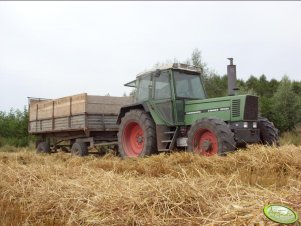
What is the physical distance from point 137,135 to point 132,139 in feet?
0.79

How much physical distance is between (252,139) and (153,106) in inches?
94.9

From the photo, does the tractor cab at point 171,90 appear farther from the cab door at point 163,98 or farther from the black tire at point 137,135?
the black tire at point 137,135

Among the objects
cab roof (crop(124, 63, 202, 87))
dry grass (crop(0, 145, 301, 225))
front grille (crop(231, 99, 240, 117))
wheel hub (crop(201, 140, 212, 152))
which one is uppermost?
cab roof (crop(124, 63, 202, 87))

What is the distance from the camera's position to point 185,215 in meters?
3.21

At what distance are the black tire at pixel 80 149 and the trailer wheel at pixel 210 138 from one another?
4.43m

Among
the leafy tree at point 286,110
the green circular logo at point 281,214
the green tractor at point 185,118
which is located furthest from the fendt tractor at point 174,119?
the leafy tree at point 286,110

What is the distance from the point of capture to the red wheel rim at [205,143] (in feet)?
24.8

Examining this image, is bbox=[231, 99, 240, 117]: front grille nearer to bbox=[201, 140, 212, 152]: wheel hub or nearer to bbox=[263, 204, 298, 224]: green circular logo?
bbox=[201, 140, 212, 152]: wheel hub

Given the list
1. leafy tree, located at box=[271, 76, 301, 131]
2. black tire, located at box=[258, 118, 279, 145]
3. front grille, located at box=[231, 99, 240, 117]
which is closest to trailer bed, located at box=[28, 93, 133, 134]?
front grille, located at box=[231, 99, 240, 117]

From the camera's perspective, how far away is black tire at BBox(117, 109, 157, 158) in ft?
28.9

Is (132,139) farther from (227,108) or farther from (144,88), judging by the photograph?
(227,108)

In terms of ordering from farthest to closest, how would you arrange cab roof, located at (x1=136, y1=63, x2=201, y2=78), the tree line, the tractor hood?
the tree line
cab roof, located at (x1=136, y1=63, x2=201, y2=78)
the tractor hood

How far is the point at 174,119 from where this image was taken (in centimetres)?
879

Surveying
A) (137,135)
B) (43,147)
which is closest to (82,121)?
(137,135)
